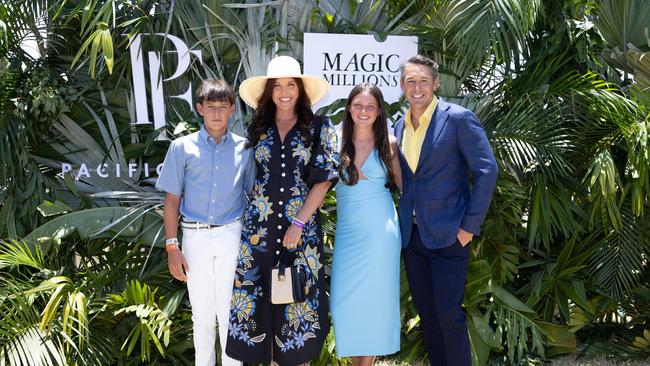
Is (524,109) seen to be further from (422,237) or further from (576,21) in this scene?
(422,237)

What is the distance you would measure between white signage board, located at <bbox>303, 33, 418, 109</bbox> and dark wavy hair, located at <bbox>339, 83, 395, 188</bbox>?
4.40 feet

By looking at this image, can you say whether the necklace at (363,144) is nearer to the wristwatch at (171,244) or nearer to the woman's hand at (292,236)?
the woman's hand at (292,236)

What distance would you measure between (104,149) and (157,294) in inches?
49.8

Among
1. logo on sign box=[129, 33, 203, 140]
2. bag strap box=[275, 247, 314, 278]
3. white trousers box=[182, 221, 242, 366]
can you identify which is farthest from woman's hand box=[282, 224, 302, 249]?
logo on sign box=[129, 33, 203, 140]

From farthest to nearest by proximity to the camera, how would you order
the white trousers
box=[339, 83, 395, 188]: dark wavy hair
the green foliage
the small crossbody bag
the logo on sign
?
the logo on sign, the green foliage, box=[339, 83, 395, 188]: dark wavy hair, the white trousers, the small crossbody bag

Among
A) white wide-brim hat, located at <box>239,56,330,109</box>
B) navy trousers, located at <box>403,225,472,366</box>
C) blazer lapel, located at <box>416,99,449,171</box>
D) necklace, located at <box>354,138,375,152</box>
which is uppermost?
white wide-brim hat, located at <box>239,56,330,109</box>

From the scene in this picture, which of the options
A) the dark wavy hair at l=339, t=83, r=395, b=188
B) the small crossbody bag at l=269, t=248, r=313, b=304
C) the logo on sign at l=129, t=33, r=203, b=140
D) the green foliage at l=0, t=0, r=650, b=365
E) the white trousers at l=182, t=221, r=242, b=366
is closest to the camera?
the small crossbody bag at l=269, t=248, r=313, b=304

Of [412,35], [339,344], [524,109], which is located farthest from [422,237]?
[412,35]

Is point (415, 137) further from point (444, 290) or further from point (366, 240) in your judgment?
point (444, 290)

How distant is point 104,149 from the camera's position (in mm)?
4891

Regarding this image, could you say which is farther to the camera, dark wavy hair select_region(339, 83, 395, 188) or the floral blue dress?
dark wavy hair select_region(339, 83, 395, 188)

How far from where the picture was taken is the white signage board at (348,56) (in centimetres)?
474

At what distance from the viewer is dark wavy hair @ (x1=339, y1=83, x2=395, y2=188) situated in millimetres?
3342

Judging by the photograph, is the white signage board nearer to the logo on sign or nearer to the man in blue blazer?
the logo on sign
